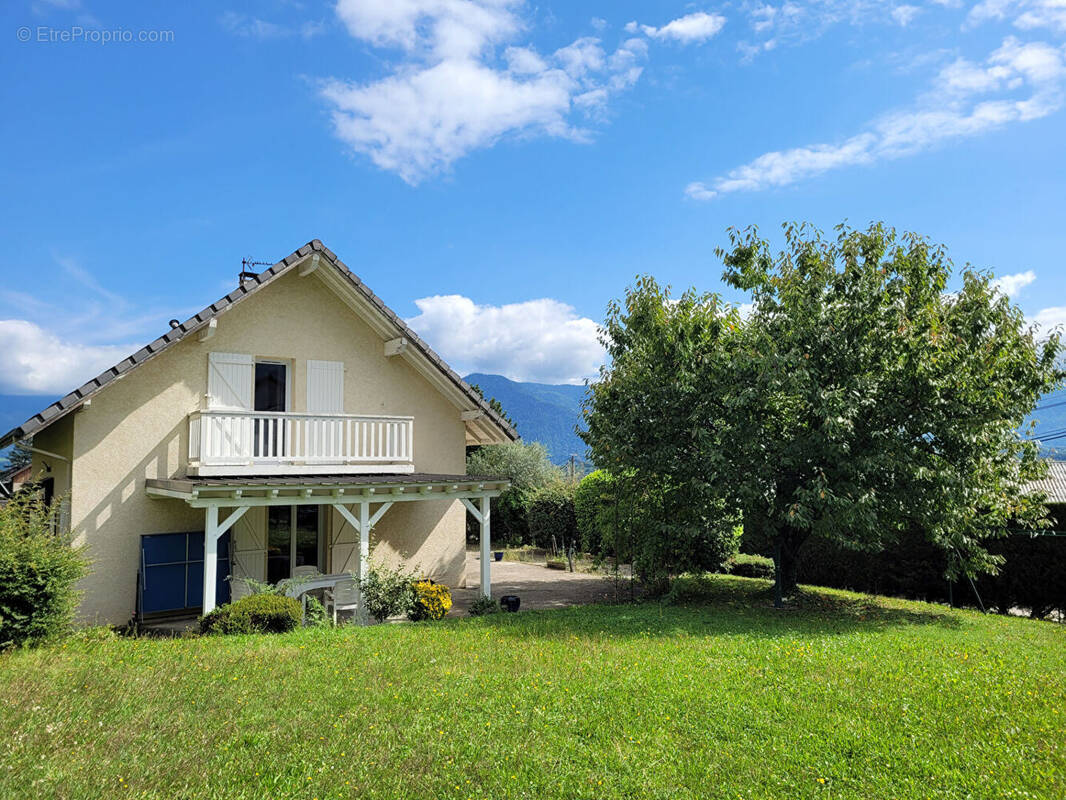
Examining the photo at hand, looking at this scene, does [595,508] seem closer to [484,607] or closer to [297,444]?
[484,607]

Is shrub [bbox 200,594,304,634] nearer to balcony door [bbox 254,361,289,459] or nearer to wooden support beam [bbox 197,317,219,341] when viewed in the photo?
balcony door [bbox 254,361,289,459]

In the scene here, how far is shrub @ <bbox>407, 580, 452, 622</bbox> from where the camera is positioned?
12.1m

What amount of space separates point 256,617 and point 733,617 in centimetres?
820

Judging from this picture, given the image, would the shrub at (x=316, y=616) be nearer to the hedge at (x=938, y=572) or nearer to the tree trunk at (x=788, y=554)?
the hedge at (x=938, y=572)

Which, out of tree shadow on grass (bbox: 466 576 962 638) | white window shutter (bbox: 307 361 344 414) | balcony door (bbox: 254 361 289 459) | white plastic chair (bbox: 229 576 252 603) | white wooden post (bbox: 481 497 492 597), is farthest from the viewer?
white window shutter (bbox: 307 361 344 414)

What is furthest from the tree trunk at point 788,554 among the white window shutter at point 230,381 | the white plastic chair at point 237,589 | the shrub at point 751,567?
the white window shutter at point 230,381

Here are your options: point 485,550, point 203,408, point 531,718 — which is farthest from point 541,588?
point 531,718

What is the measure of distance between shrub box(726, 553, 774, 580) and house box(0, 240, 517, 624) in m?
8.30

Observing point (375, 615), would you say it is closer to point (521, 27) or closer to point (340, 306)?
point (340, 306)

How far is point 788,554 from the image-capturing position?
14.4 metres

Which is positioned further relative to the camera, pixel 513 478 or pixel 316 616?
pixel 513 478

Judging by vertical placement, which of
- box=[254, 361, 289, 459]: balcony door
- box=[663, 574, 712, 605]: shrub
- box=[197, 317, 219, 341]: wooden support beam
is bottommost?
box=[663, 574, 712, 605]: shrub

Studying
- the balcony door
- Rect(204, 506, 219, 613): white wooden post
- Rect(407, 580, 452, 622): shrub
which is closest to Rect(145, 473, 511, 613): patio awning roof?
Rect(204, 506, 219, 613): white wooden post

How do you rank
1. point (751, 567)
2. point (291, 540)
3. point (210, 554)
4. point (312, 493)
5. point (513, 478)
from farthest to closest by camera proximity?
point (513, 478)
point (751, 567)
point (291, 540)
point (312, 493)
point (210, 554)
